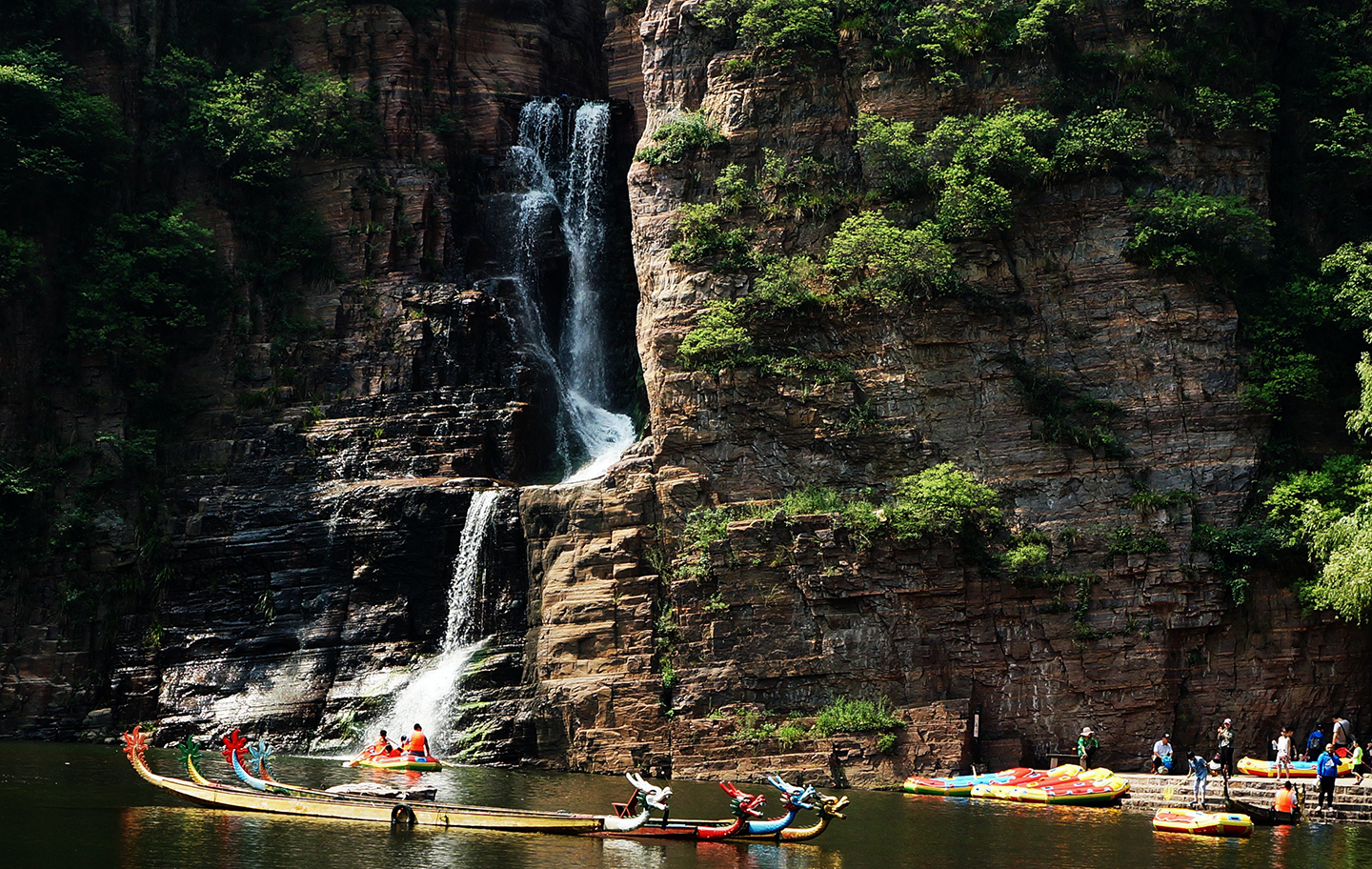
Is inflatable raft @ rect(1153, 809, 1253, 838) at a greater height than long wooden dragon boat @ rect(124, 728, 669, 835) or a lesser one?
→ lesser

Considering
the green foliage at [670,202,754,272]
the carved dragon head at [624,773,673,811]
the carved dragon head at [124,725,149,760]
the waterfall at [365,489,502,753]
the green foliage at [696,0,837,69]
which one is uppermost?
the green foliage at [696,0,837,69]

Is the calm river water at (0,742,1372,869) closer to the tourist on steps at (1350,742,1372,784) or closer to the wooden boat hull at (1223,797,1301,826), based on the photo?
the wooden boat hull at (1223,797,1301,826)

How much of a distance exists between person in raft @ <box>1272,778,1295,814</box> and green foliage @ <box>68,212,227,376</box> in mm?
34846

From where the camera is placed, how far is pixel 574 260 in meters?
49.6

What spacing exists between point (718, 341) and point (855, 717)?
1060 centimetres

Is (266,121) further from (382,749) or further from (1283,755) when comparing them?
(1283,755)

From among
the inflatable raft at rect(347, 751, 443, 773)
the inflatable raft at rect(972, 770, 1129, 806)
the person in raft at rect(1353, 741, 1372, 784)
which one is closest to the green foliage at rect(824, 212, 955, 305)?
the inflatable raft at rect(972, 770, 1129, 806)

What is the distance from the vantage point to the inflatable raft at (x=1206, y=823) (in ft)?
87.4

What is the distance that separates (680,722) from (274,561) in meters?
13.7

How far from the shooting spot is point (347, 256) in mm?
49500

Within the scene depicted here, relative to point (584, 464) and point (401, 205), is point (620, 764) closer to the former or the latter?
point (584, 464)

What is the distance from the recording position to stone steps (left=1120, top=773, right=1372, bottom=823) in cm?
2878

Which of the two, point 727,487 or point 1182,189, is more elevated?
point 1182,189

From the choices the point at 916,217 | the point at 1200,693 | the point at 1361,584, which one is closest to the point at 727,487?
the point at 916,217
